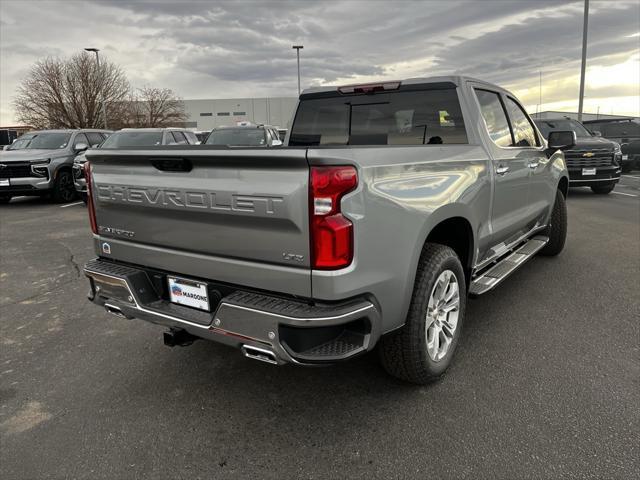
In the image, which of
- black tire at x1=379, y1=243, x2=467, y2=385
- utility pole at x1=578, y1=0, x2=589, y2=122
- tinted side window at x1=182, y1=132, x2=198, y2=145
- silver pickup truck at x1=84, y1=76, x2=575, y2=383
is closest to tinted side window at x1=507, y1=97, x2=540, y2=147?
silver pickup truck at x1=84, y1=76, x2=575, y2=383

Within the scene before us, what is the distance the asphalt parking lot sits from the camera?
2.34 m

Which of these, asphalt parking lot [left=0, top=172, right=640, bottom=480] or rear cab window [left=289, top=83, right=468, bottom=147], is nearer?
asphalt parking lot [left=0, top=172, right=640, bottom=480]

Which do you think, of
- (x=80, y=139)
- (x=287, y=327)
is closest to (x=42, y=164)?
(x=80, y=139)

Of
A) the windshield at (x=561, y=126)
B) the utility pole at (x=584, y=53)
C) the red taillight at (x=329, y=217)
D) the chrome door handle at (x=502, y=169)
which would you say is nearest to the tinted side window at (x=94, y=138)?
the windshield at (x=561, y=126)

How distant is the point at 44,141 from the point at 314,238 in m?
12.9

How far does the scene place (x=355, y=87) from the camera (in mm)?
4102

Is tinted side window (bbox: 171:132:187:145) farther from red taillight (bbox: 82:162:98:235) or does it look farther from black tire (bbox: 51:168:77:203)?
red taillight (bbox: 82:162:98:235)

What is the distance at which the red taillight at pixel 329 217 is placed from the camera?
2115 millimetres

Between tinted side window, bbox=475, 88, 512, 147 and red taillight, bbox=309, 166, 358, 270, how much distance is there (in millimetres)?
2112

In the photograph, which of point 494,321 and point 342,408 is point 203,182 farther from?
point 494,321

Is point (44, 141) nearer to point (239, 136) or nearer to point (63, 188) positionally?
point (63, 188)

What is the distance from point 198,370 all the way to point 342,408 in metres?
1.08

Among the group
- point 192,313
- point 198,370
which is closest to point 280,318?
point 192,313

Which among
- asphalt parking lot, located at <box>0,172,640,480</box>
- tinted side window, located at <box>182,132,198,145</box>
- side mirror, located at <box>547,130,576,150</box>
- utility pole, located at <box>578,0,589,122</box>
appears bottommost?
asphalt parking lot, located at <box>0,172,640,480</box>
